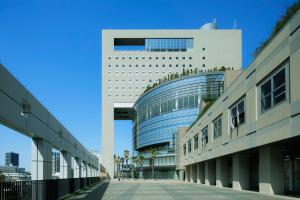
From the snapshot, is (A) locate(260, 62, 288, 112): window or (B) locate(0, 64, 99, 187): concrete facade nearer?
Answer: (B) locate(0, 64, 99, 187): concrete facade

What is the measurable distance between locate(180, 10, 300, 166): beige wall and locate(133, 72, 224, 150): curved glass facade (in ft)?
213

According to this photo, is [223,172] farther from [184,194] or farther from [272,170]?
[272,170]

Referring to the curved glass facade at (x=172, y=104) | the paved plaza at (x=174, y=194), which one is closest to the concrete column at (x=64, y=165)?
the paved plaza at (x=174, y=194)

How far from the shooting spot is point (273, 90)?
1023 inches

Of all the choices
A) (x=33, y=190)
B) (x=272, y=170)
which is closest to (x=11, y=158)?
(x=33, y=190)

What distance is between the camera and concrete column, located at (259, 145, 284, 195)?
1091 inches

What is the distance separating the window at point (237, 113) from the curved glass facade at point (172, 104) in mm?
65829

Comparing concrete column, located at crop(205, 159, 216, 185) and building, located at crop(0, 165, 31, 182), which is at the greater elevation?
building, located at crop(0, 165, 31, 182)

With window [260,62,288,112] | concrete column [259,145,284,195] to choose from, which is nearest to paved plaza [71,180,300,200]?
concrete column [259,145,284,195]

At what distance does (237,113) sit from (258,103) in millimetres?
6271

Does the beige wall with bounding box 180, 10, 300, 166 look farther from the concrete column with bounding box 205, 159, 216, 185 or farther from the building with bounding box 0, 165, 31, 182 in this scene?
the building with bounding box 0, 165, 31, 182

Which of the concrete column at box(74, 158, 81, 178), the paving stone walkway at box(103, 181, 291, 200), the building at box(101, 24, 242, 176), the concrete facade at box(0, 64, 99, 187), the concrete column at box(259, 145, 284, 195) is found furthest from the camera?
the building at box(101, 24, 242, 176)

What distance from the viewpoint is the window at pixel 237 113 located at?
33.8 metres

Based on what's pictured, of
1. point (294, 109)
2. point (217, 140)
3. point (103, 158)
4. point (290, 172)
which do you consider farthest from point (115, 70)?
point (294, 109)
